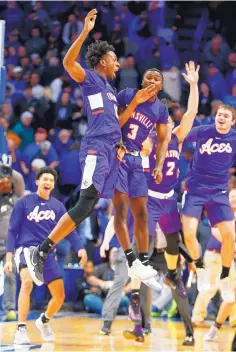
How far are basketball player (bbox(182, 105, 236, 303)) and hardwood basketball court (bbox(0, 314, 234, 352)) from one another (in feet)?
3.65

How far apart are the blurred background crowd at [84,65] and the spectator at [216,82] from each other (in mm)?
18

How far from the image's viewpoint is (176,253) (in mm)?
11555

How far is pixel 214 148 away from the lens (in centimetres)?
1094

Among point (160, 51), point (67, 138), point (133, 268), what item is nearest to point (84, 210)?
point (133, 268)

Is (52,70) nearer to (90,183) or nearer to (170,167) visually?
(170,167)

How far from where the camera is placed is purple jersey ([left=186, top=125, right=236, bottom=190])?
1094 centimetres

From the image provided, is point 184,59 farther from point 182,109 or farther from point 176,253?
point 176,253

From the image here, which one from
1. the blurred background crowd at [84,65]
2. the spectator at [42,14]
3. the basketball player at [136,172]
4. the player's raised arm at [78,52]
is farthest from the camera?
the spectator at [42,14]

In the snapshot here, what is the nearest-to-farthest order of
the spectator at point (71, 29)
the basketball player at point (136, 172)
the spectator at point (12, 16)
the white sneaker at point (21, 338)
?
the basketball player at point (136, 172) < the white sneaker at point (21, 338) < the spectator at point (71, 29) < the spectator at point (12, 16)

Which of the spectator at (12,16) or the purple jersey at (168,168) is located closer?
the purple jersey at (168,168)

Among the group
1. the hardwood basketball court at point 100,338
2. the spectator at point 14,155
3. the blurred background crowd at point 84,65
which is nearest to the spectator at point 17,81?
the blurred background crowd at point 84,65

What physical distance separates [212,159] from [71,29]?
342 inches

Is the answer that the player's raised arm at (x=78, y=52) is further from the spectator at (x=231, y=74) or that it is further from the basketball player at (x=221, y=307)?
the spectator at (x=231, y=74)

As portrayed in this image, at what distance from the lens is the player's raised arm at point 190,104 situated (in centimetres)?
1041
